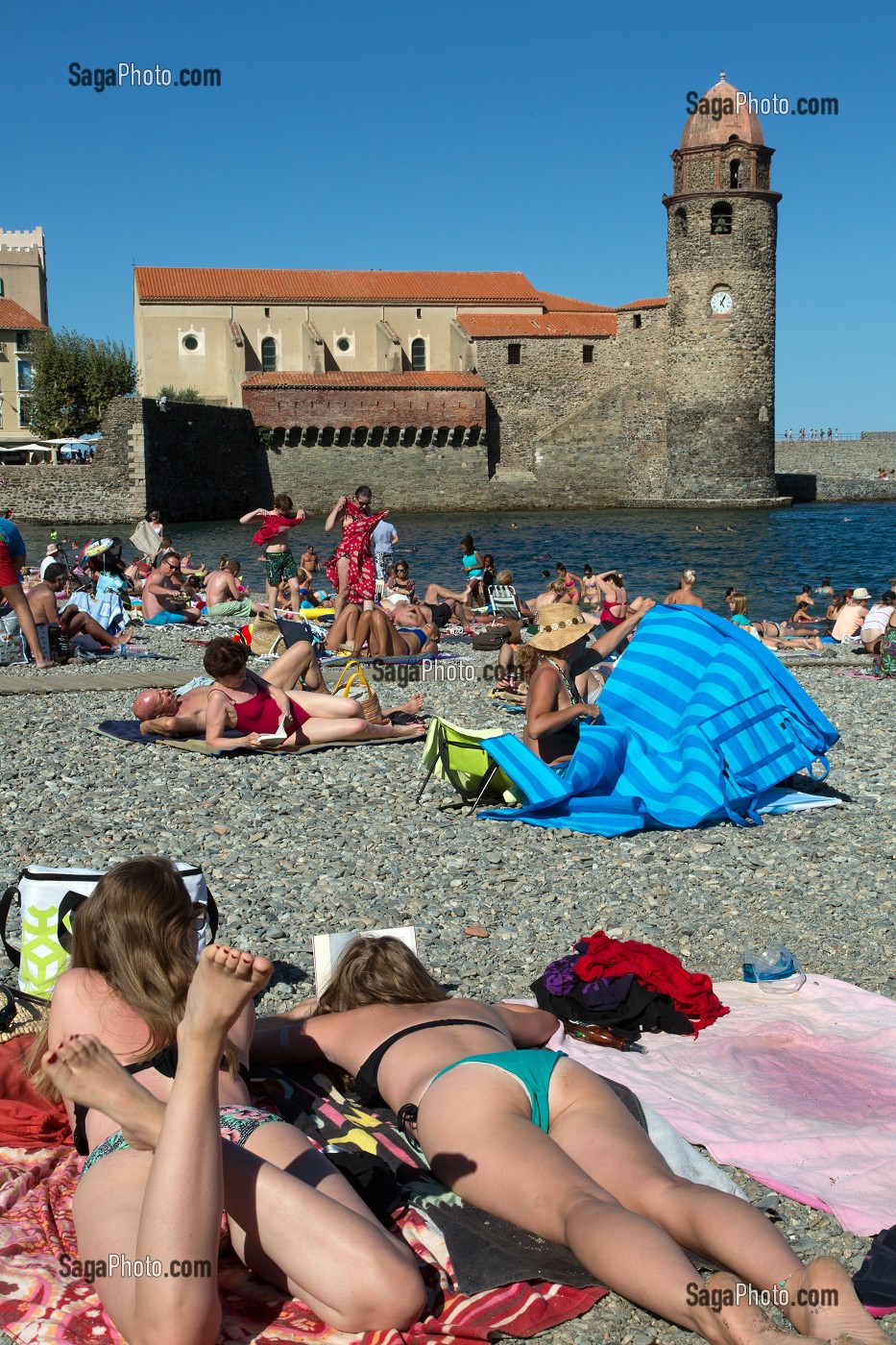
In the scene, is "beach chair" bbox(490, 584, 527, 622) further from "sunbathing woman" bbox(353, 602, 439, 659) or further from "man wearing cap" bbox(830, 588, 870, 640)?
"man wearing cap" bbox(830, 588, 870, 640)

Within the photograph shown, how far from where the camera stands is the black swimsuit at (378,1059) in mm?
2768

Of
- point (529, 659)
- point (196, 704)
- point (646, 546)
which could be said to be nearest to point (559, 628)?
point (529, 659)

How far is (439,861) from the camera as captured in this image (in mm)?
5277

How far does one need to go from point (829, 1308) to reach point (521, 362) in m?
Result: 50.0

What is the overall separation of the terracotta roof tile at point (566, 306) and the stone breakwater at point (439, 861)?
48.8m

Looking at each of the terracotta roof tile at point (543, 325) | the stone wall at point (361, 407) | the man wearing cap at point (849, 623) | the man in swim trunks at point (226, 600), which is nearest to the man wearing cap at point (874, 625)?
the man wearing cap at point (849, 623)

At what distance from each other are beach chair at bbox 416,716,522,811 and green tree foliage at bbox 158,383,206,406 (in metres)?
47.8

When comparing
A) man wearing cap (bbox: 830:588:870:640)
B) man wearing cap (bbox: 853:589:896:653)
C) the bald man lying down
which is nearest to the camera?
the bald man lying down

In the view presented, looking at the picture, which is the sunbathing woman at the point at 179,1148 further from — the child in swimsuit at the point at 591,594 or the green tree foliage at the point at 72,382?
the green tree foliage at the point at 72,382

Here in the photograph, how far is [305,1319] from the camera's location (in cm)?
218

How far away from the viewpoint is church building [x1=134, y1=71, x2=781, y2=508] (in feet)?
145

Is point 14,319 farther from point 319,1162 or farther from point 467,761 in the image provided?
point 319,1162

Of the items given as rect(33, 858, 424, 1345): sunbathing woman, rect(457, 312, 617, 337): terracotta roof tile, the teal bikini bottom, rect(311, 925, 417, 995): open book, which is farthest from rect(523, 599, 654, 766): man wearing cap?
rect(457, 312, 617, 337): terracotta roof tile

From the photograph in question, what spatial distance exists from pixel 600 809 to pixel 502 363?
1827 inches
